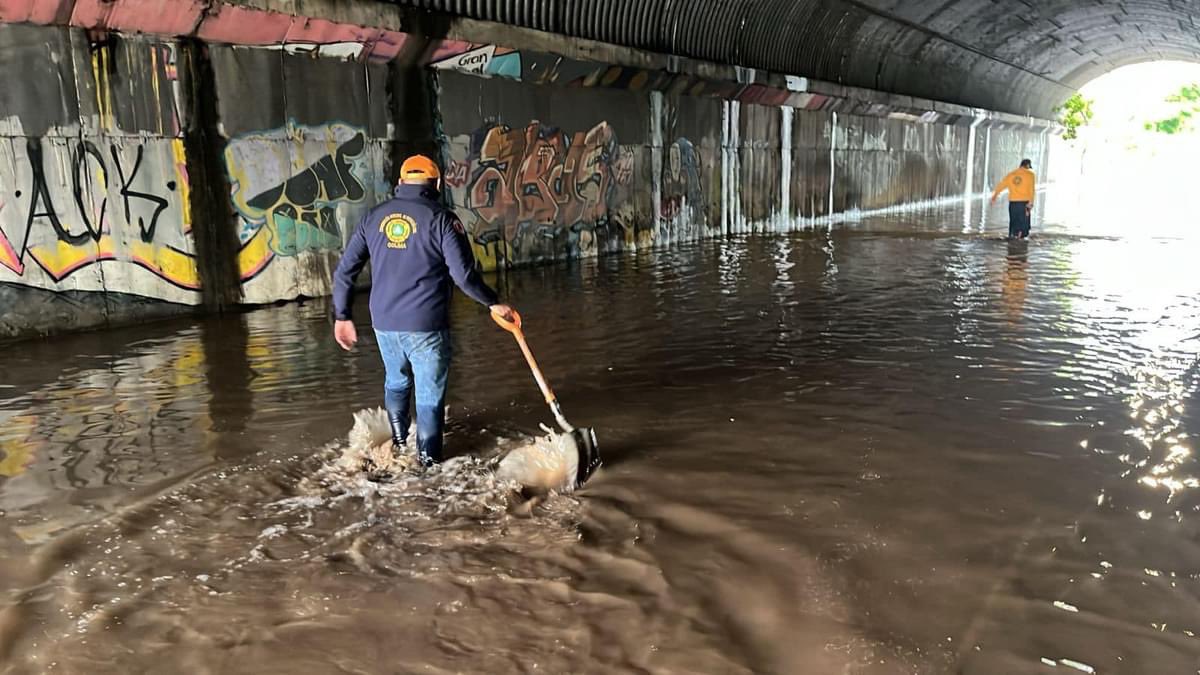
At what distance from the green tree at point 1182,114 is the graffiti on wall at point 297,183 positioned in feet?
259

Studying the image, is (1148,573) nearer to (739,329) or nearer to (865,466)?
(865,466)

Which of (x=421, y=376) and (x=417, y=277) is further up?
(x=417, y=277)

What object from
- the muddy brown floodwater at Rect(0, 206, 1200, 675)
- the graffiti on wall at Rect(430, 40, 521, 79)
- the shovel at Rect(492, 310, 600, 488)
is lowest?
the muddy brown floodwater at Rect(0, 206, 1200, 675)

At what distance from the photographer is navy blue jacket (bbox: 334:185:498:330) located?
4969 mm

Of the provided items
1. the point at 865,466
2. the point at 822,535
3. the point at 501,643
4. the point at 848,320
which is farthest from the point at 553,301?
the point at 501,643

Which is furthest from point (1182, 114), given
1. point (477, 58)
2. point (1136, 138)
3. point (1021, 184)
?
point (477, 58)

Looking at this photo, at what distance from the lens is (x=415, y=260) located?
5.01m

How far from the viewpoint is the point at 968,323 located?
9766mm

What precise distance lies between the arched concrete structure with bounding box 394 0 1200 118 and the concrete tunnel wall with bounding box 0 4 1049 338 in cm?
85

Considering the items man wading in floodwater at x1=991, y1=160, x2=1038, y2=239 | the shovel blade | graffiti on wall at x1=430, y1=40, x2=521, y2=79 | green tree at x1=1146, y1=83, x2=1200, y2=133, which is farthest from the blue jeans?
green tree at x1=1146, y1=83, x2=1200, y2=133

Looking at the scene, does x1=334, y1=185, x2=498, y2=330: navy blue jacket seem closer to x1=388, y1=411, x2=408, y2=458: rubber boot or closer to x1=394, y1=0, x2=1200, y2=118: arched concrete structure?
x1=388, y1=411, x2=408, y2=458: rubber boot

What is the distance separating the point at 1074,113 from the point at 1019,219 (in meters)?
39.5

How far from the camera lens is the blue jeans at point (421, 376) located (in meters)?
5.16

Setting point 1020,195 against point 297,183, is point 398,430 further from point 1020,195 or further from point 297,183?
point 1020,195
